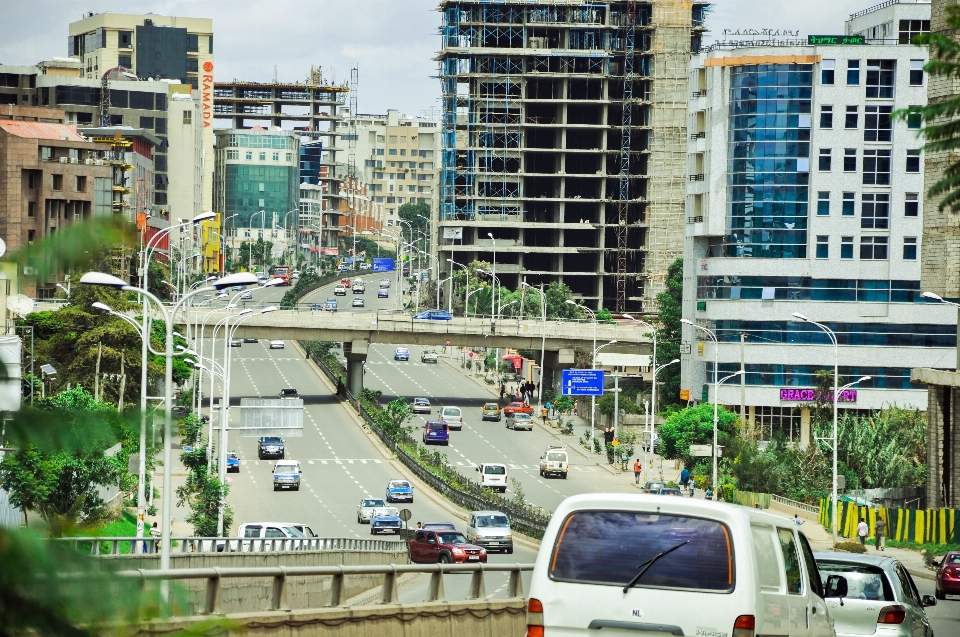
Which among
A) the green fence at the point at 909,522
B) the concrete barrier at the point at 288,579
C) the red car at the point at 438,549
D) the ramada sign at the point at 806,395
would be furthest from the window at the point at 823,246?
the concrete barrier at the point at 288,579

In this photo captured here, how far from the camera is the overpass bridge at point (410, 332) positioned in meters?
105

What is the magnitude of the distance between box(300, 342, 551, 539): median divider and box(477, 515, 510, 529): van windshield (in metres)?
1.38

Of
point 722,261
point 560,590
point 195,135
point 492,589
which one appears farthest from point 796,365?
point 195,135

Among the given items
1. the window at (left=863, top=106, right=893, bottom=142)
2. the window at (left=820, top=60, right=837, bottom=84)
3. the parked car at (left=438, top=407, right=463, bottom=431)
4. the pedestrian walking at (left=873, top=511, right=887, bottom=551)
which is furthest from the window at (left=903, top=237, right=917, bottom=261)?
the pedestrian walking at (left=873, top=511, right=887, bottom=551)

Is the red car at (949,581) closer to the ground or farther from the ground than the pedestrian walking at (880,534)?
farther from the ground

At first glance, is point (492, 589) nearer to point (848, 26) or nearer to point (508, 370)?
point (848, 26)

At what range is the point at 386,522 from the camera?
196ft

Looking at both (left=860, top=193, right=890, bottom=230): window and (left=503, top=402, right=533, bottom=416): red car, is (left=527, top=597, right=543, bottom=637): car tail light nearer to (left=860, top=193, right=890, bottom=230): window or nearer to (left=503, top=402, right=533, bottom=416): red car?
(left=860, top=193, right=890, bottom=230): window

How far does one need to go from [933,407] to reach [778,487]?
14479 mm

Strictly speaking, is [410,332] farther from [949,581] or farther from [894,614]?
[894,614]

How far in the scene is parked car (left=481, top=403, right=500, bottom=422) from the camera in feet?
340

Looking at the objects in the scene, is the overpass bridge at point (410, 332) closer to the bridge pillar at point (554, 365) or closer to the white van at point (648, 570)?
the bridge pillar at point (554, 365)

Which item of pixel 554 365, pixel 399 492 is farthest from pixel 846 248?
pixel 399 492

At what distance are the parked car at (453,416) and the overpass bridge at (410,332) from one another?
771cm
